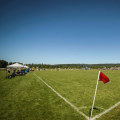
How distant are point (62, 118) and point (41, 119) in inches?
37.9

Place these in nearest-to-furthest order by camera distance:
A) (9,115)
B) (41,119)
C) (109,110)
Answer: (41,119)
(9,115)
(109,110)

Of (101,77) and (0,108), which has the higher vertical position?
(101,77)

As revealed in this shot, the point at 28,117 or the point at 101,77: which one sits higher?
the point at 101,77

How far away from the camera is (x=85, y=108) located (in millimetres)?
5301

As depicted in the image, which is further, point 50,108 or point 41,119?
point 50,108

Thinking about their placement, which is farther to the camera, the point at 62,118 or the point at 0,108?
the point at 0,108

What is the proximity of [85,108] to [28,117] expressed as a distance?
3138 mm

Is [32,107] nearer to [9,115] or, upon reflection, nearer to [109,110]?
[9,115]

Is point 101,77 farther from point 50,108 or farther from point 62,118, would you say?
point 50,108

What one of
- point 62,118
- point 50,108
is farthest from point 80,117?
point 50,108

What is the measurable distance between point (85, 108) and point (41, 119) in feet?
8.54

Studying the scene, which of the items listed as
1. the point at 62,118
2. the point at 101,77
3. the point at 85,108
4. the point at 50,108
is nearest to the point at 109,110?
the point at 85,108

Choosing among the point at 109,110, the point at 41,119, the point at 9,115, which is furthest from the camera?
the point at 109,110

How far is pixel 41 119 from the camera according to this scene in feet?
13.6
